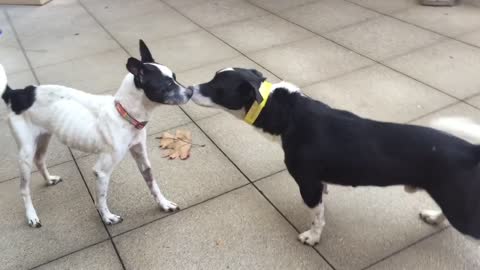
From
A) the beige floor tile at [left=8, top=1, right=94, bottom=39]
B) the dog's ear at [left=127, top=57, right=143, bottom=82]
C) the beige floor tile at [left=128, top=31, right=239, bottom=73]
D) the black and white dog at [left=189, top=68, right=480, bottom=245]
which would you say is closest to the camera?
the black and white dog at [left=189, top=68, right=480, bottom=245]

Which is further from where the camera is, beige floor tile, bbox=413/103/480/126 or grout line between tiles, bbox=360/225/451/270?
beige floor tile, bbox=413/103/480/126

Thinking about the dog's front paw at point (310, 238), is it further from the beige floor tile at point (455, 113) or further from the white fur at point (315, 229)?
the beige floor tile at point (455, 113)

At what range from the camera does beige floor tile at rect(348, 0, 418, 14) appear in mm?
6309

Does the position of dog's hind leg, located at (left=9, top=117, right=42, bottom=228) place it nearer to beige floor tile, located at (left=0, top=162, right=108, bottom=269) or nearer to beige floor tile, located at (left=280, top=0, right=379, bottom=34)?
beige floor tile, located at (left=0, top=162, right=108, bottom=269)

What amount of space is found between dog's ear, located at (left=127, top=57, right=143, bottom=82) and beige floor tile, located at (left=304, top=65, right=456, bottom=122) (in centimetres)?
219

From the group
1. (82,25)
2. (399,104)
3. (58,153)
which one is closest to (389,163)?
(399,104)

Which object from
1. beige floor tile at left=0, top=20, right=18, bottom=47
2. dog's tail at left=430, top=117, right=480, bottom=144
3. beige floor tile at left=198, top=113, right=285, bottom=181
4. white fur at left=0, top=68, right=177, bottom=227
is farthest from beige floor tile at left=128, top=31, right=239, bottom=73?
dog's tail at left=430, top=117, right=480, bottom=144

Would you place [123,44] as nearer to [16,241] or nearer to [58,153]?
[58,153]

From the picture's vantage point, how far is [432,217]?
9.37 feet

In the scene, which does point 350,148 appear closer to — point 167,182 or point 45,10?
point 167,182

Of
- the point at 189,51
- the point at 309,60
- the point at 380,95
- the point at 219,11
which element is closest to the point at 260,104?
the point at 380,95

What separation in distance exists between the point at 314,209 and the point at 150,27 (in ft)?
15.1

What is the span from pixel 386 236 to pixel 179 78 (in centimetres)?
294

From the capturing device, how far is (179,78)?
4.96 meters
